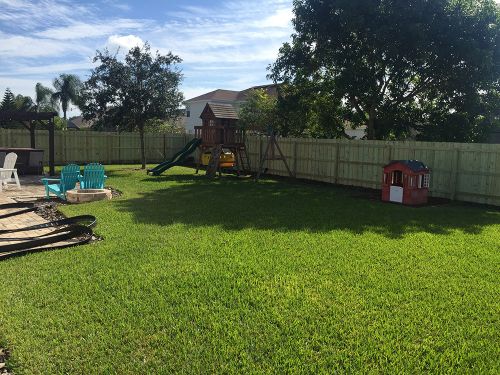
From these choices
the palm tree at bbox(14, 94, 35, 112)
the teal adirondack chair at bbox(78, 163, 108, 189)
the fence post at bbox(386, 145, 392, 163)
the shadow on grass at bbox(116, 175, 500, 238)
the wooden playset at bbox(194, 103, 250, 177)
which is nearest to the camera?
the shadow on grass at bbox(116, 175, 500, 238)

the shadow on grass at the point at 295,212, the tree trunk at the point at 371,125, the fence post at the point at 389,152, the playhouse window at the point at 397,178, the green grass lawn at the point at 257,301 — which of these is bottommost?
the green grass lawn at the point at 257,301

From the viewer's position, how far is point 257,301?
15.1 feet

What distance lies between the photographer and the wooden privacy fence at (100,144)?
24.0m

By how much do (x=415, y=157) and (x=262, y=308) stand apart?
445 inches

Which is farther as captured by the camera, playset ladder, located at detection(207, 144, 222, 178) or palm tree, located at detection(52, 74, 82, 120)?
palm tree, located at detection(52, 74, 82, 120)

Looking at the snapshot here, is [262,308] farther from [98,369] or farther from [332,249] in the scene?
[332,249]

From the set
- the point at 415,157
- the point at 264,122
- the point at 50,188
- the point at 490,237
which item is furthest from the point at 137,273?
the point at 264,122

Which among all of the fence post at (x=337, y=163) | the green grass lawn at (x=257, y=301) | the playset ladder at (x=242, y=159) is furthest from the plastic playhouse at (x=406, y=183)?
the playset ladder at (x=242, y=159)

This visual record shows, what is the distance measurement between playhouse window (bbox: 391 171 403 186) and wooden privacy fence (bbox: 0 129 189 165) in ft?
61.8

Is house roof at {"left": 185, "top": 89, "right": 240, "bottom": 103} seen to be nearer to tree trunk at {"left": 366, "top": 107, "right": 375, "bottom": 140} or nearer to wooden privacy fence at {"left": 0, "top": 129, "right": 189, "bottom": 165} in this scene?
wooden privacy fence at {"left": 0, "top": 129, "right": 189, "bottom": 165}

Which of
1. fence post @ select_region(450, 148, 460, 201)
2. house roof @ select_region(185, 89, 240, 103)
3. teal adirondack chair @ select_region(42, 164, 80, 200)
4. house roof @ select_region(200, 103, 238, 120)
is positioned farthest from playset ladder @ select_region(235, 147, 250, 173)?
house roof @ select_region(185, 89, 240, 103)

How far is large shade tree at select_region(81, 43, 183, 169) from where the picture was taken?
21828 millimetres

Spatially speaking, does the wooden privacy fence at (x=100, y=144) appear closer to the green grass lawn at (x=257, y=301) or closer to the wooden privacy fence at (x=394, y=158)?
the wooden privacy fence at (x=394, y=158)

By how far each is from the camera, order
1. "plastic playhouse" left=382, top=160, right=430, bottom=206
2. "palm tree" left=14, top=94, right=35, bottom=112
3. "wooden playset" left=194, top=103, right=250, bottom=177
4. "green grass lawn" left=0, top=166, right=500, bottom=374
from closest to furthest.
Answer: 1. "green grass lawn" left=0, top=166, right=500, bottom=374
2. "plastic playhouse" left=382, top=160, right=430, bottom=206
3. "wooden playset" left=194, top=103, right=250, bottom=177
4. "palm tree" left=14, top=94, right=35, bottom=112
